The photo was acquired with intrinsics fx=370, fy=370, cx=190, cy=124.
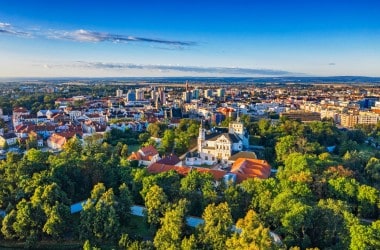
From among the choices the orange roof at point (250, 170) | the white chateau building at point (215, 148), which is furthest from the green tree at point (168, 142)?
the orange roof at point (250, 170)

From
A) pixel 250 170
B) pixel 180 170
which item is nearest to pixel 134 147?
pixel 180 170

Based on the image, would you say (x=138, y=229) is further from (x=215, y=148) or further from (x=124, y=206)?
(x=215, y=148)

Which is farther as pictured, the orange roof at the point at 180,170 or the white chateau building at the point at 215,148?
the white chateau building at the point at 215,148

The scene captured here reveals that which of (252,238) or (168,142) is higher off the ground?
(252,238)

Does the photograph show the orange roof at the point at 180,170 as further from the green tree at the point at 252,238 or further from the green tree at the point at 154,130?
the green tree at the point at 154,130

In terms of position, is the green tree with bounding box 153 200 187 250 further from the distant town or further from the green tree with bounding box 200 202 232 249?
the green tree with bounding box 200 202 232 249

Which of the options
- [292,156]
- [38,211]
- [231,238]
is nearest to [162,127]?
[292,156]

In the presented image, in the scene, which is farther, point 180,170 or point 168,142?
point 168,142
